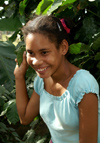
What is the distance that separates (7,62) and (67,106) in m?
0.45

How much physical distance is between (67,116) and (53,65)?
0.27m

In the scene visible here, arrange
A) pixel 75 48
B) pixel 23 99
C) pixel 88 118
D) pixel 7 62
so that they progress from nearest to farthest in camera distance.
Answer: pixel 88 118
pixel 75 48
pixel 7 62
pixel 23 99

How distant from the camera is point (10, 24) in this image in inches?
64.8

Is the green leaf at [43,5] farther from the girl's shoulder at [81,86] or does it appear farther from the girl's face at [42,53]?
the girl's shoulder at [81,86]

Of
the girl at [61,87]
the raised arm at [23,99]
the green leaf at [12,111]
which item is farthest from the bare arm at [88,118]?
the green leaf at [12,111]

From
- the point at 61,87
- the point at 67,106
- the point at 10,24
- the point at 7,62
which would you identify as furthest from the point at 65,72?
the point at 10,24

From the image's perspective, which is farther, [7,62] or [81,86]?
[7,62]

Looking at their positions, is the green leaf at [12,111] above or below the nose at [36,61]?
below

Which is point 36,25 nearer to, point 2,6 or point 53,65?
point 53,65

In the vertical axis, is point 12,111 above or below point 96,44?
below

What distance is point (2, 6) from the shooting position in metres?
1.85

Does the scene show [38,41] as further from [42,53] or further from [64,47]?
[64,47]

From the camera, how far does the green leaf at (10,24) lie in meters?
1.56

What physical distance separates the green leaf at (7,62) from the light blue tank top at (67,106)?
21 centimetres
